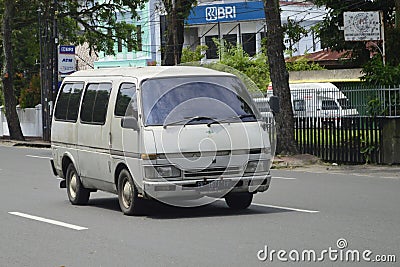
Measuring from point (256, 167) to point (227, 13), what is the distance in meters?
42.9

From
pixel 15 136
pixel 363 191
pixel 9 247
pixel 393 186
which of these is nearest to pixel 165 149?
pixel 9 247

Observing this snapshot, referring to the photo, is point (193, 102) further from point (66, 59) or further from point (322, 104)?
point (66, 59)

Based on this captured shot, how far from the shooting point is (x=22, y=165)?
2530 centimetres

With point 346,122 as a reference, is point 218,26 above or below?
above

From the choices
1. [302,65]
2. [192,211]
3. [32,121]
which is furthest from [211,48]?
[192,211]

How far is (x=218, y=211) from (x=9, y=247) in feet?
12.2

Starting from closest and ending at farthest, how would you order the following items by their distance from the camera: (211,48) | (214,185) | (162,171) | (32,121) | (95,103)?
(162,171) < (214,185) < (95,103) < (32,121) < (211,48)

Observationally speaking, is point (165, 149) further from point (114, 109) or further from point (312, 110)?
point (312, 110)

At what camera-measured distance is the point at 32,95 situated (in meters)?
47.2

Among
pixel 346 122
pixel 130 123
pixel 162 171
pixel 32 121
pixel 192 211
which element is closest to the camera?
pixel 162 171

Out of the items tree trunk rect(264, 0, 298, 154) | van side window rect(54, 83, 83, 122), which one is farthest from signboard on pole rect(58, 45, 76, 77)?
van side window rect(54, 83, 83, 122)

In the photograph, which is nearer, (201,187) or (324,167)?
(201,187)

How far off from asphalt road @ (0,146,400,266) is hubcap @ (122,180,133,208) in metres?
0.26

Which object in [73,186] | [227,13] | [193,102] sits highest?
[227,13]
